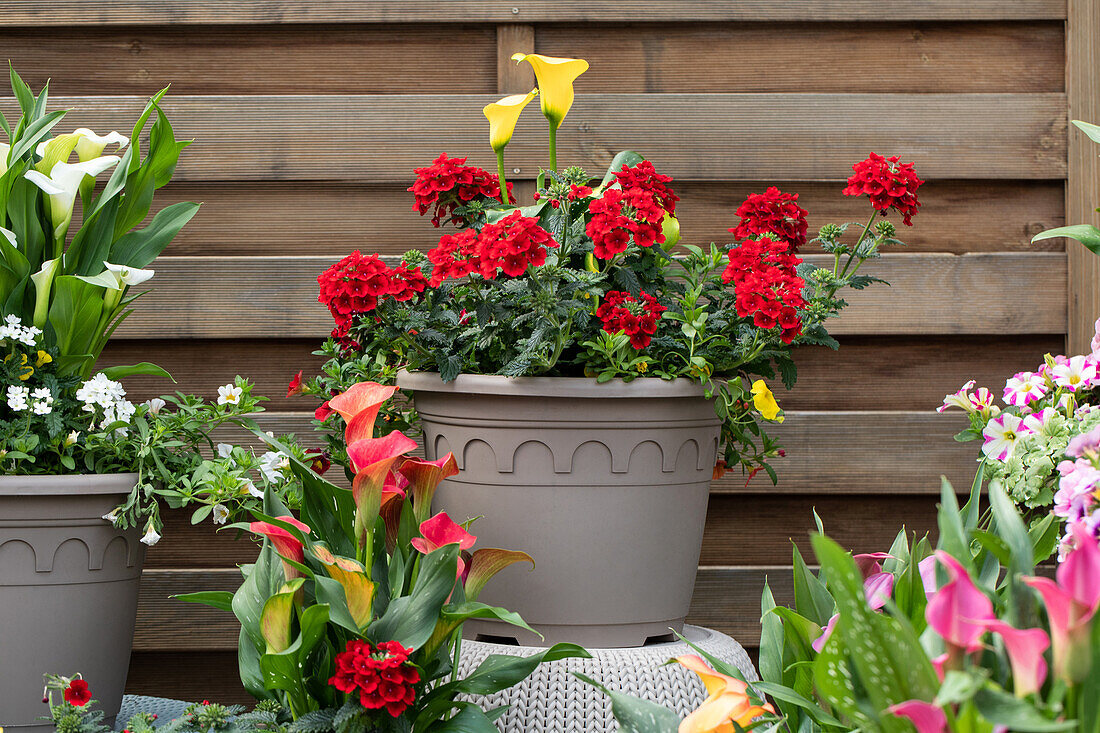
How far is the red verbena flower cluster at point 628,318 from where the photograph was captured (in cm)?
110

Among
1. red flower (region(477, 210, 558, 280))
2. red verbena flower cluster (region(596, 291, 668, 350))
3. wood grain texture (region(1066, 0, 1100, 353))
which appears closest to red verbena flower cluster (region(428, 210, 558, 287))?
red flower (region(477, 210, 558, 280))

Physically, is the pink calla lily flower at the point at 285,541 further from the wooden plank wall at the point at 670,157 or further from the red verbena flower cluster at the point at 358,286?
the wooden plank wall at the point at 670,157

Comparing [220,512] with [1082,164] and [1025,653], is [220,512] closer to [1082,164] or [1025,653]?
[1025,653]

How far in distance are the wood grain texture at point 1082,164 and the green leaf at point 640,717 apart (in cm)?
120

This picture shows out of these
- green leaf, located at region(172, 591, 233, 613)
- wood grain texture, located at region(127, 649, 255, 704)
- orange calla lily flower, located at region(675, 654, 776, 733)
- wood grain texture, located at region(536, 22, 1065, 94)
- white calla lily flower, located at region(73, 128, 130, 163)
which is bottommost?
wood grain texture, located at region(127, 649, 255, 704)

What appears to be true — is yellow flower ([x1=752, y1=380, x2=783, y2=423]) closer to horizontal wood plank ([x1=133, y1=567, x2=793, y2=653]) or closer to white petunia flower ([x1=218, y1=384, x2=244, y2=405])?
horizontal wood plank ([x1=133, y1=567, x2=793, y2=653])

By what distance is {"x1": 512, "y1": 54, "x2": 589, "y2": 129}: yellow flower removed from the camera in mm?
1214

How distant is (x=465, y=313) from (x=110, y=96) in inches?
34.0

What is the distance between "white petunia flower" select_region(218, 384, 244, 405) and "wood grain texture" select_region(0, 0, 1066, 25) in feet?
2.33

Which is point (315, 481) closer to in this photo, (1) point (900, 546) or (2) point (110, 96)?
(1) point (900, 546)

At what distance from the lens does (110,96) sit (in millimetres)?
1587

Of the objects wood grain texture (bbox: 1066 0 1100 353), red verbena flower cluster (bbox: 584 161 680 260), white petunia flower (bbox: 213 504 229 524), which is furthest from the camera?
wood grain texture (bbox: 1066 0 1100 353)

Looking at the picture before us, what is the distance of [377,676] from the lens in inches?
34.2

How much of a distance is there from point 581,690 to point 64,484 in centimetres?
74
